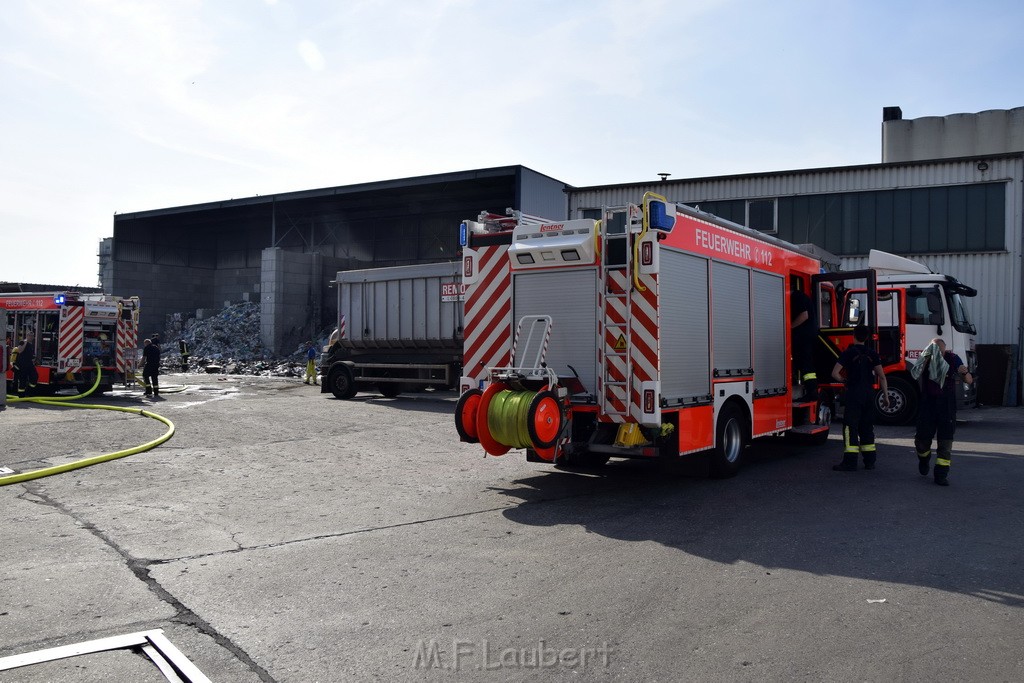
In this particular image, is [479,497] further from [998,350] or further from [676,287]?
[998,350]

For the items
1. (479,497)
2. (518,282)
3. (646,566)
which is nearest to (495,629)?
(646,566)

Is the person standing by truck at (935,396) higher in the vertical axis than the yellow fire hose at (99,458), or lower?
higher

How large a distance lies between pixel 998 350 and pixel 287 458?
57.5 ft

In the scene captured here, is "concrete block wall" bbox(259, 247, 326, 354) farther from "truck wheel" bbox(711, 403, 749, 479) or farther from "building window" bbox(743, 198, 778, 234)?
"truck wheel" bbox(711, 403, 749, 479)

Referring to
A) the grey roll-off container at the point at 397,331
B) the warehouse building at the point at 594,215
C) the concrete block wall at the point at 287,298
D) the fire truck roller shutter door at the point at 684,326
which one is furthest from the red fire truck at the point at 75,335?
the fire truck roller shutter door at the point at 684,326

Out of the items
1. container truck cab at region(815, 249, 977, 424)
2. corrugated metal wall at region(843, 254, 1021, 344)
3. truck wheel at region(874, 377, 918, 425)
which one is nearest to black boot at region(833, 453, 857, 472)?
container truck cab at region(815, 249, 977, 424)

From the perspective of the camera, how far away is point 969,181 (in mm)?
20688

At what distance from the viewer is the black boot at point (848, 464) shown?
9.53m

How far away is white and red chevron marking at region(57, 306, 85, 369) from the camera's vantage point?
2078 centimetres

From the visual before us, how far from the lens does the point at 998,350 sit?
65.0 feet

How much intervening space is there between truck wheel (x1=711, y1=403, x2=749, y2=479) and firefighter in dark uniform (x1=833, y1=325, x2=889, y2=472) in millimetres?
1216

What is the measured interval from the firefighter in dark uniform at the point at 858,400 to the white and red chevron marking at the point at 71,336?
61.1ft

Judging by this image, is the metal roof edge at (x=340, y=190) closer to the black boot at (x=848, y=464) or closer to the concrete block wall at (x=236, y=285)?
the concrete block wall at (x=236, y=285)

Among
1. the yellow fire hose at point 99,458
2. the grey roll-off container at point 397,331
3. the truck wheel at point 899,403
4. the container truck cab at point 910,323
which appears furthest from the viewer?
the grey roll-off container at point 397,331
